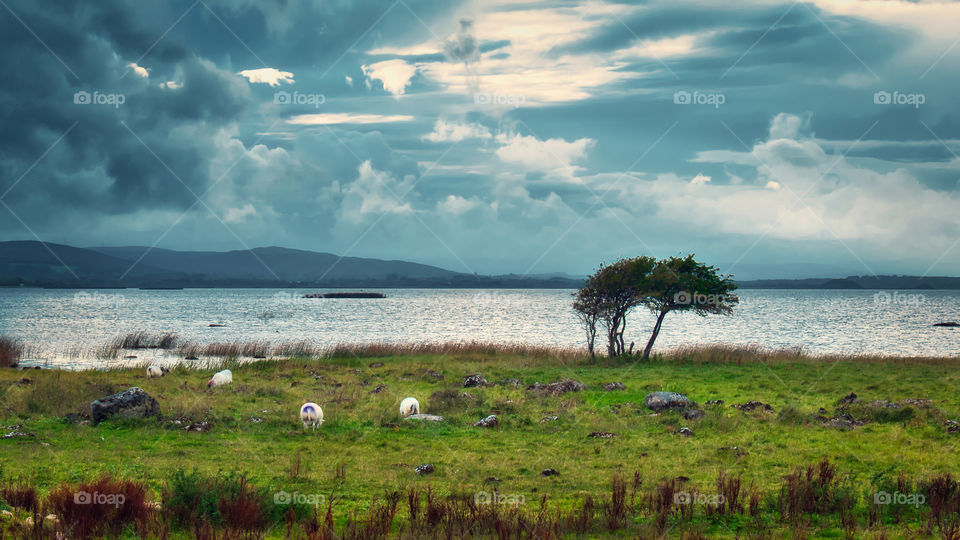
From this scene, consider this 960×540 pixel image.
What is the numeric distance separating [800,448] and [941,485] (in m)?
4.47

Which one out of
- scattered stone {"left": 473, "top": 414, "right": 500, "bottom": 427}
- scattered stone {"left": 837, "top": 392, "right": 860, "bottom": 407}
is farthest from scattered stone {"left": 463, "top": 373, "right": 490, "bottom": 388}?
scattered stone {"left": 837, "top": 392, "right": 860, "bottom": 407}

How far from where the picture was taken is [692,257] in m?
41.2

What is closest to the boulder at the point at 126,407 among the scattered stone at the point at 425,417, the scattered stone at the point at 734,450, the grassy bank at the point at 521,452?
the grassy bank at the point at 521,452

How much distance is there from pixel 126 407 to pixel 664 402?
661 inches

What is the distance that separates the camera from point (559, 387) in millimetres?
26812

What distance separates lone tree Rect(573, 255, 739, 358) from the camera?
4000cm

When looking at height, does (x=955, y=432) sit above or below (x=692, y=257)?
below

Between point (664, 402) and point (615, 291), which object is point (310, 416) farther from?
point (615, 291)

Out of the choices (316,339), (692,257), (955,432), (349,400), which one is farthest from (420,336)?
(955,432)

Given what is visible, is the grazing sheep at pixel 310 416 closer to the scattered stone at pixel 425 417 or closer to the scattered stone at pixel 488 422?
the scattered stone at pixel 425 417

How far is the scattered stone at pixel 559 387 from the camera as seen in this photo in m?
26.2

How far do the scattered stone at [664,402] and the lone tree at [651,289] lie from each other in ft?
56.4

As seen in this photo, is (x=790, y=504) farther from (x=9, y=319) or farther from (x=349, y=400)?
(x=9, y=319)

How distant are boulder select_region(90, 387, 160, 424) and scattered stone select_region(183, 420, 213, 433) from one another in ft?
5.67
